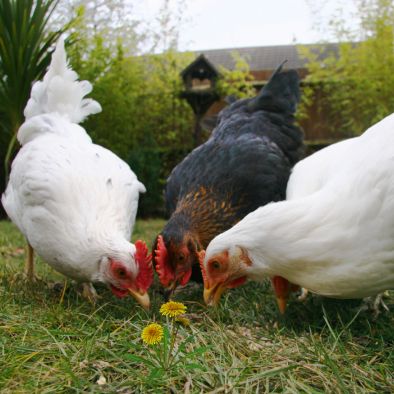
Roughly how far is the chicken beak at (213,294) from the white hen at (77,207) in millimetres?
292

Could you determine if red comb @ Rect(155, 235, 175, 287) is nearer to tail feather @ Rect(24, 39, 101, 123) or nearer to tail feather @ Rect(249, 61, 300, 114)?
tail feather @ Rect(24, 39, 101, 123)

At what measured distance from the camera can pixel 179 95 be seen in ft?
25.1

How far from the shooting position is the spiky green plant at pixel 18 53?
4.25 metres

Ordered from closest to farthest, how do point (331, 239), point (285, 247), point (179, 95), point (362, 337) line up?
1. point (331, 239)
2. point (285, 247)
3. point (362, 337)
4. point (179, 95)

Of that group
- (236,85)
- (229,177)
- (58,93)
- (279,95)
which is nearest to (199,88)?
(236,85)

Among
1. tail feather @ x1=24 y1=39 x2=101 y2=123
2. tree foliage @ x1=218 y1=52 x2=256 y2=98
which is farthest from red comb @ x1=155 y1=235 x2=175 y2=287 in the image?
tree foliage @ x1=218 y1=52 x2=256 y2=98

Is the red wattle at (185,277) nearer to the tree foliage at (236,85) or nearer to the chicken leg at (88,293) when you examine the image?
the chicken leg at (88,293)

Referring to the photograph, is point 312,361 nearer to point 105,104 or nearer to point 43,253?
point 43,253

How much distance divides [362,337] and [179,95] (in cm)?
638

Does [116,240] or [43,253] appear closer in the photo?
[116,240]

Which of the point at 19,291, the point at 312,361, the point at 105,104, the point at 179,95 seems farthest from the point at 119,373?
the point at 179,95

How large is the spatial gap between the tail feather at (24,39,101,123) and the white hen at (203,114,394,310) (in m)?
1.74

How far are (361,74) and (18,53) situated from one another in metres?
5.21

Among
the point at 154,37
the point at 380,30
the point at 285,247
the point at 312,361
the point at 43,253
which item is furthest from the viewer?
the point at 154,37
